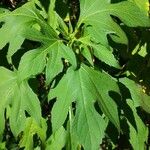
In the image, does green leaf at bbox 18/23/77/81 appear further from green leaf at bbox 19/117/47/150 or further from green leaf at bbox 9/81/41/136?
green leaf at bbox 19/117/47/150

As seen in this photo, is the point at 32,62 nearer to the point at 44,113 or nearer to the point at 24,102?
the point at 24,102

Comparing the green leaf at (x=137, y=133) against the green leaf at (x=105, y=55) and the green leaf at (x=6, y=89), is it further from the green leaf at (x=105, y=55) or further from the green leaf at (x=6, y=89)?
the green leaf at (x=6, y=89)

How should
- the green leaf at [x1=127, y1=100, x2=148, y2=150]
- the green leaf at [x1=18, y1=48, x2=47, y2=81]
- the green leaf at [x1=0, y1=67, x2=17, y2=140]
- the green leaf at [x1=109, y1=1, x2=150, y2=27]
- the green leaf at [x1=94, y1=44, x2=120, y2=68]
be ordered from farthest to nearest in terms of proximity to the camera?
the green leaf at [x1=127, y1=100, x2=148, y2=150] < the green leaf at [x1=0, y1=67, x2=17, y2=140] < the green leaf at [x1=109, y1=1, x2=150, y2=27] < the green leaf at [x1=94, y1=44, x2=120, y2=68] < the green leaf at [x1=18, y1=48, x2=47, y2=81]

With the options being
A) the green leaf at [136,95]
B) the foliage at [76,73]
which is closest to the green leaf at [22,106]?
the foliage at [76,73]

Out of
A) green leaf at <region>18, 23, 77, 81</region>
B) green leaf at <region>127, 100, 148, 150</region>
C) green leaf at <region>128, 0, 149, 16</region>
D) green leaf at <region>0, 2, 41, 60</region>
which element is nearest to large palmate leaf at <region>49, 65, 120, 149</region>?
green leaf at <region>18, 23, 77, 81</region>

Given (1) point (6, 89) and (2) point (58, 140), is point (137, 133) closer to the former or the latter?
(2) point (58, 140)

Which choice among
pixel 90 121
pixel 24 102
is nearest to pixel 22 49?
pixel 24 102

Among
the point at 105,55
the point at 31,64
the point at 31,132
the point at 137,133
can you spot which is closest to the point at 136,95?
the point at 137,133
